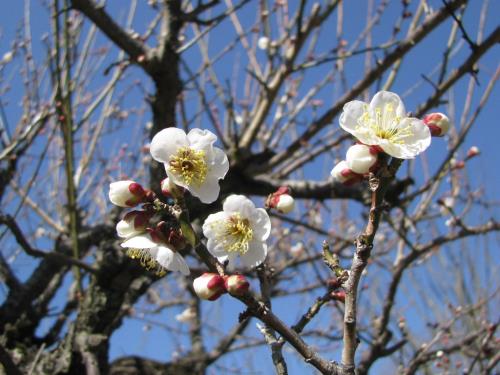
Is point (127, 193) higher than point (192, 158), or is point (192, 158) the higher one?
point (192, 158)

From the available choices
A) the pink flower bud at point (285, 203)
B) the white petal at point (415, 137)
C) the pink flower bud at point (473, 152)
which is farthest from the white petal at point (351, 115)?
the pink flower bud at point (473, 152)

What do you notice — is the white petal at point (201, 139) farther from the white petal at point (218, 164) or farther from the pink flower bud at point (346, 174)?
the pink flower bud at point (346, 174)

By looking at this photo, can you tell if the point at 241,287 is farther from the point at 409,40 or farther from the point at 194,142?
the point at 409,40

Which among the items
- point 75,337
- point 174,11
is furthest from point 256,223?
point 174,11

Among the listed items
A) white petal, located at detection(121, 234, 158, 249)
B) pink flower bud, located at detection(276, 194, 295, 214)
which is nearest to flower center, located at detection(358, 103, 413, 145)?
pink flower bud, located at detection(276, 194, 295, 214)

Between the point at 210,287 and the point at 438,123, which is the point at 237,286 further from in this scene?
the point at 438,123

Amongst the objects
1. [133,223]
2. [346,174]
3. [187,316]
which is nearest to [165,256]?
[133,223]

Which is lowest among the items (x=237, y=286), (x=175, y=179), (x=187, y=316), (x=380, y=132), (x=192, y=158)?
(x=237, y=286)
